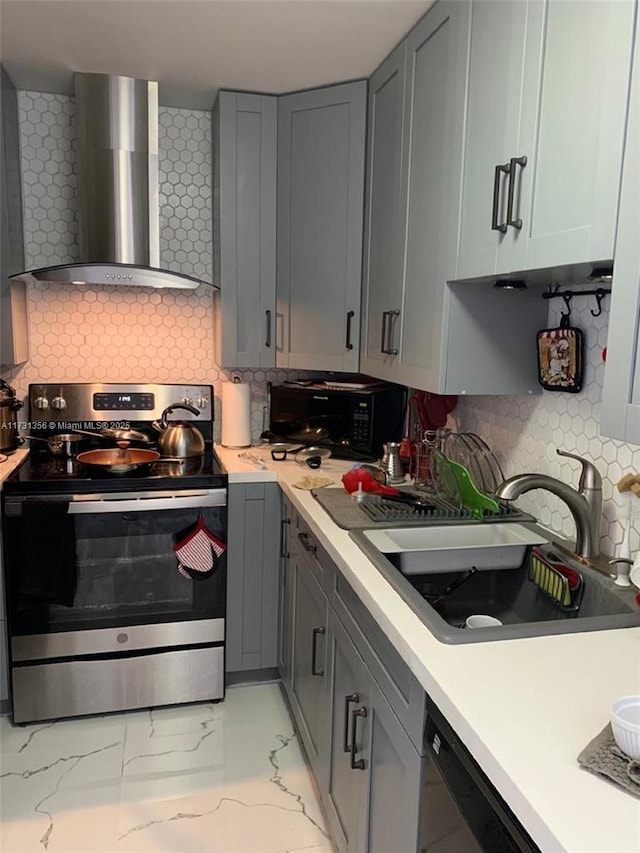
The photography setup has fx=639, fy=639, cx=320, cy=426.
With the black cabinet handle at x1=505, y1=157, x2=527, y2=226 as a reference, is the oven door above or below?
below

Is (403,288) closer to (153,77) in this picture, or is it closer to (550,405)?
(550,405)

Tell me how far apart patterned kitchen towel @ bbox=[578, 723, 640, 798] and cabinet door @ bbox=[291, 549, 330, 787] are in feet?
3.32

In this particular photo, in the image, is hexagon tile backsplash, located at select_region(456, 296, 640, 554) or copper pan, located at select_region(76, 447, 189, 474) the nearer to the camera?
hexagon tile backsplash, located at select_region(456, 296, 640, 554)

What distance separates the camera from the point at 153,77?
7.82ft

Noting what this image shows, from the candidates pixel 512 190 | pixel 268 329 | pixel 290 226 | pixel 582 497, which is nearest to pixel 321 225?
pixel 290 226

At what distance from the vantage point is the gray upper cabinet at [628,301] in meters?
1.01

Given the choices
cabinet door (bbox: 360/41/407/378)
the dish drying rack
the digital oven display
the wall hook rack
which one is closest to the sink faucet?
the dish drying rack

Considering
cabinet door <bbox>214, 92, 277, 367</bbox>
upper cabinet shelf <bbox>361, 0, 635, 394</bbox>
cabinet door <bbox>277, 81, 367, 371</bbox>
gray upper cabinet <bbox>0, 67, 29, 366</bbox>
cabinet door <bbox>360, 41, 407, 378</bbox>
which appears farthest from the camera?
cabinet door <bbox>214, 92, 277, 367</bbox>

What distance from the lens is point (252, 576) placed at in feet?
8.11

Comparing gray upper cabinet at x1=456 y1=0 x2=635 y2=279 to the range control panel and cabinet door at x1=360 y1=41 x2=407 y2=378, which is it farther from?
the range control panel

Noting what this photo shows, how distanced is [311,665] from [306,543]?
1.24 ft

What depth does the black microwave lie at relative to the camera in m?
2.56

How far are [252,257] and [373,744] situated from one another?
6.24ft

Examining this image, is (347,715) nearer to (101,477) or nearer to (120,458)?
(101,477)
